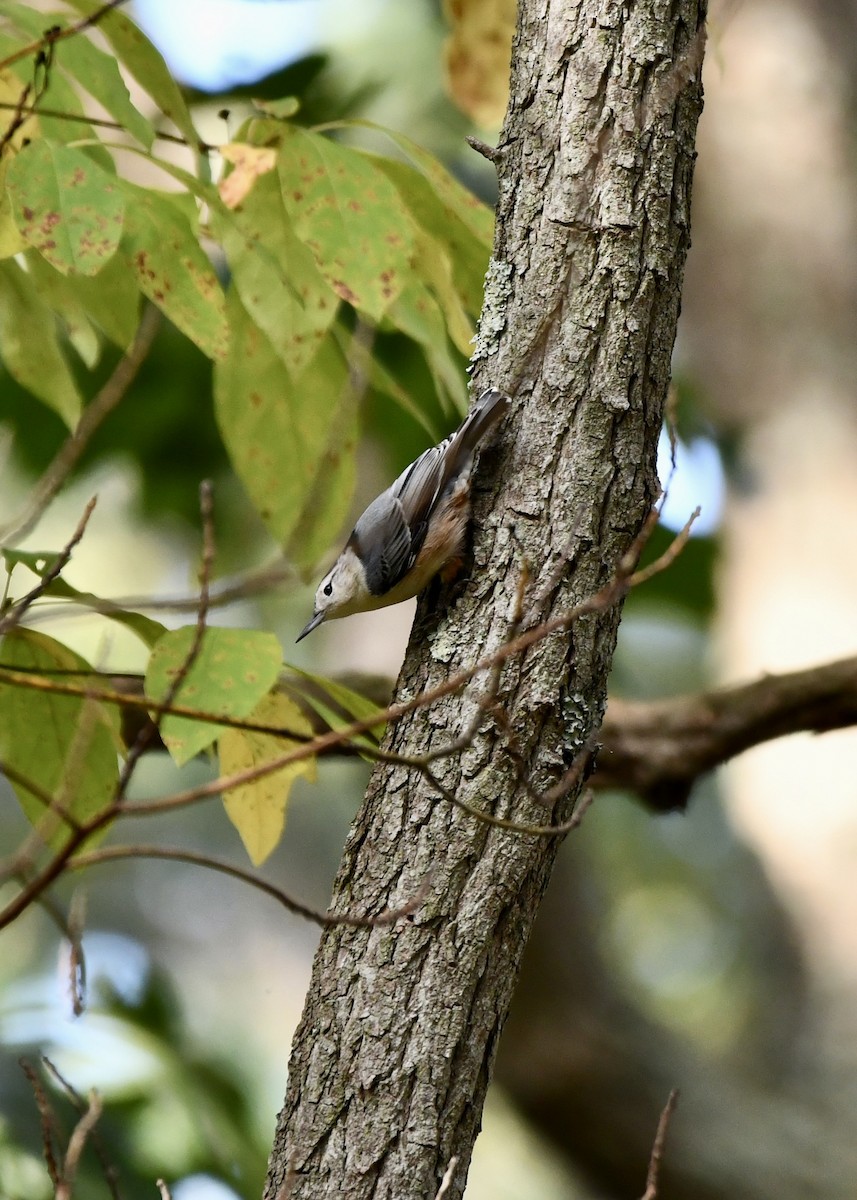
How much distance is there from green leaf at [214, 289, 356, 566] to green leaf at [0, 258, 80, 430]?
269 mm

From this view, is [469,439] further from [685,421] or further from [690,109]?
[685,421]

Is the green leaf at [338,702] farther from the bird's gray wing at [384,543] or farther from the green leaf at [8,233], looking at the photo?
the green leaf at [8,233]

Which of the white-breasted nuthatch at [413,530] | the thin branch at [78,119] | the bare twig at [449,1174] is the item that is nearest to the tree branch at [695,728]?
the white-breasted nuthatch at [413,530]

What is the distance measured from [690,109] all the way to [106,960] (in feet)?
11.9

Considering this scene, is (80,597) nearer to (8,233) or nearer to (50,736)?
(50,736)

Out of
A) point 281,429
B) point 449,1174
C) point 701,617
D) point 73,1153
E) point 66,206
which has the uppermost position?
point 701,617

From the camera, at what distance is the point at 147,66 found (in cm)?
183

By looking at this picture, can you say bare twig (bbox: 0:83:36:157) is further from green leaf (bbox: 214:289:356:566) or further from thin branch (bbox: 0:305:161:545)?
green leaf (bbox: 214:289:356:566)

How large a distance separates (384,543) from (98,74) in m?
1.25

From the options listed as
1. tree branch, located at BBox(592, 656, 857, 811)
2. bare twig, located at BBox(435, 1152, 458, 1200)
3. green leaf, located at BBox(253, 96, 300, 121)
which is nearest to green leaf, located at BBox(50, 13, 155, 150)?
green leaf, located at BBox(253, 96, 300, 121)

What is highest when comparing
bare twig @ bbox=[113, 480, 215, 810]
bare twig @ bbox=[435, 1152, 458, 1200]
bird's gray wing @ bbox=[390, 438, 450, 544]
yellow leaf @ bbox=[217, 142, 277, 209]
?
bird's gray wing @ bbox=[390, 438, 450, 544]

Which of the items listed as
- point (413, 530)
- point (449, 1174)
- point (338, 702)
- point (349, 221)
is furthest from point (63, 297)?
point (449, 1174)

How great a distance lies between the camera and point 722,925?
1130 cm

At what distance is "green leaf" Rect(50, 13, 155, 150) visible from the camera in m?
1.74
